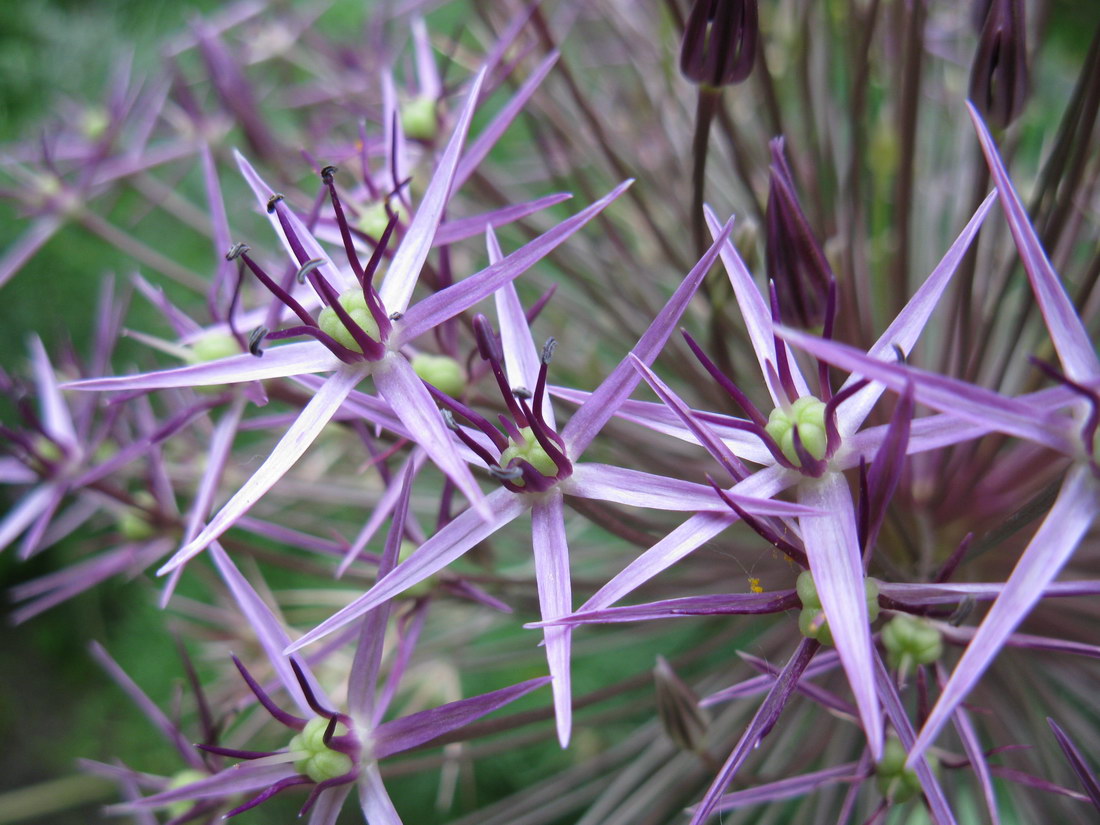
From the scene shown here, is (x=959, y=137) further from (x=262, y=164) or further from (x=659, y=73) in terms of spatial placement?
(x=262, y=164)

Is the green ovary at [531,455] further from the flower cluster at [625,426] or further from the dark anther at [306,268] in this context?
the dark anther at [306,268]

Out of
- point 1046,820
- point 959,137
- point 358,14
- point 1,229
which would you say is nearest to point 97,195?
point 1,229

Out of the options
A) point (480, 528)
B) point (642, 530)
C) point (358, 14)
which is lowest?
point (642, 530)

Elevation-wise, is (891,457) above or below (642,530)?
above

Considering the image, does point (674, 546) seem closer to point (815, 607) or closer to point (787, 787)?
point (815, 607)

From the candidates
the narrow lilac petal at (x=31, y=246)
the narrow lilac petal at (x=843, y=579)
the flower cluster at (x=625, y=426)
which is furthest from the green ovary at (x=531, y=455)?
the narrow lilac petal at (x=31, y=246)

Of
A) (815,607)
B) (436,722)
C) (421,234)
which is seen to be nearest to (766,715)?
(815,607)

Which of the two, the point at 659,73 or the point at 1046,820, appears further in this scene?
the point at 659,73

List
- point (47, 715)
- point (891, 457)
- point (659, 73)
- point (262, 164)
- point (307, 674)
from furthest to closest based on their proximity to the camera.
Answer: point (47, 715) → point (659, 73) → point (262, 164) → point (307, 674) → point (891, 457)
